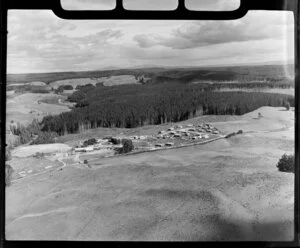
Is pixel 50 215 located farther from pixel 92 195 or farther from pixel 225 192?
pixel 225 192

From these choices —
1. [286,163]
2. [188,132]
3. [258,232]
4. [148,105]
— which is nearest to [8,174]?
[148,105]

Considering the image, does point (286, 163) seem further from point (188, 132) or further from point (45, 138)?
point (45, 138)

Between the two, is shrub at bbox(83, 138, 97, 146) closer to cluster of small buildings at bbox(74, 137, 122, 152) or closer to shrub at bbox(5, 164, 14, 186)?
cluster of small buildings at bbox(74, 137, 122, 152)

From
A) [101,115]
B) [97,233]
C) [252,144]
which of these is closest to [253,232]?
[252,144]

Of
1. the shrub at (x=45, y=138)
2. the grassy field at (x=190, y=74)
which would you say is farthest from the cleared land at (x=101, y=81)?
the shrub at (x=45, y=138)

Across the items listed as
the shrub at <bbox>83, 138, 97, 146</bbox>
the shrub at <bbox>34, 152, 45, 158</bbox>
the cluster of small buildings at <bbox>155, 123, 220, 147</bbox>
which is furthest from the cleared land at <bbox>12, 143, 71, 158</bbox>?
the cluster of small buildings at <bbox>155, 123, 220, 147</bbox>
